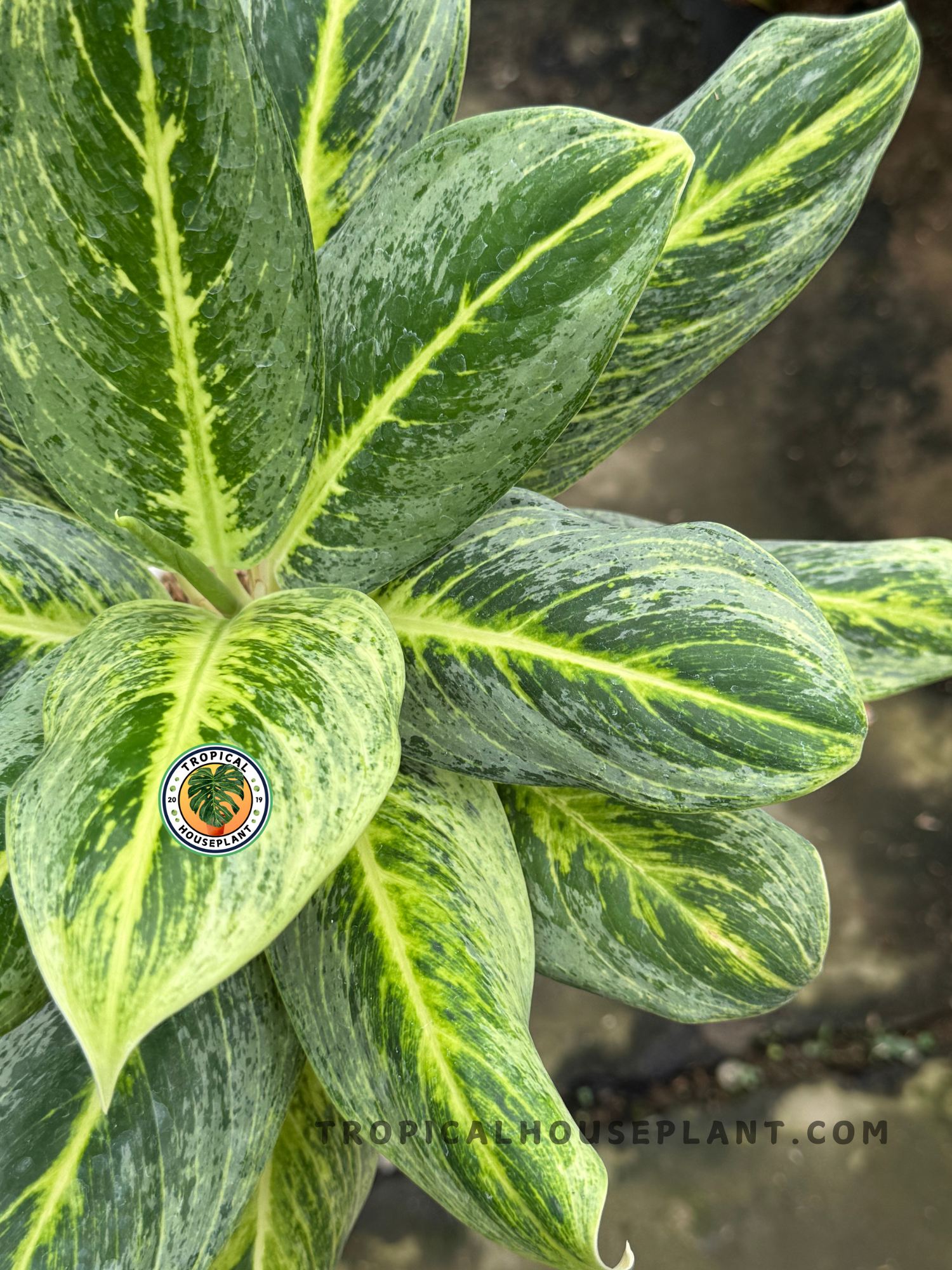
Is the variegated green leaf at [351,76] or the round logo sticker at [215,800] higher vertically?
the variegated green leaf at [351,76]

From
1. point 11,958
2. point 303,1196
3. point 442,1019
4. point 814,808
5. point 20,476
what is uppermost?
point 20,476

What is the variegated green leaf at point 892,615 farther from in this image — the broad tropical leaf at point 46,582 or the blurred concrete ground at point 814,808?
the blurred concrete ground at point 814,808

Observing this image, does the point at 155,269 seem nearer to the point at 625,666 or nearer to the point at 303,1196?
the point at 625,666

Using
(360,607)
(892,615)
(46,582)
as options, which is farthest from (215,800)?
(892,615)

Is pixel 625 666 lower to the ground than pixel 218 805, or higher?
lower

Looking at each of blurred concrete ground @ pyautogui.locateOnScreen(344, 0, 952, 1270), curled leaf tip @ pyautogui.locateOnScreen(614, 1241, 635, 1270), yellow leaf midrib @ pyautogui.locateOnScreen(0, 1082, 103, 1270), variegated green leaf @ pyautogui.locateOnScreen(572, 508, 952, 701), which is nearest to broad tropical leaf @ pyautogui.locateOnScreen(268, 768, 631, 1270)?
curled leaf tip @ pyautogui.locateOnScreen(614, 1241, 635, 1270)

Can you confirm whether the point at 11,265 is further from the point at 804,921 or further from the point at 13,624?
the point at 804,921

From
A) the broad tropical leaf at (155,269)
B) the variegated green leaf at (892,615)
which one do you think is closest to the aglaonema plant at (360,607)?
the broad tropical leaf at (155,269)

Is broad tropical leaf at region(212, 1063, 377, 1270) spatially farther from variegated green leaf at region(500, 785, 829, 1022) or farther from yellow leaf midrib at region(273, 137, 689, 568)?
yellow leaf midrib at region(273, 137, 689, 568)
